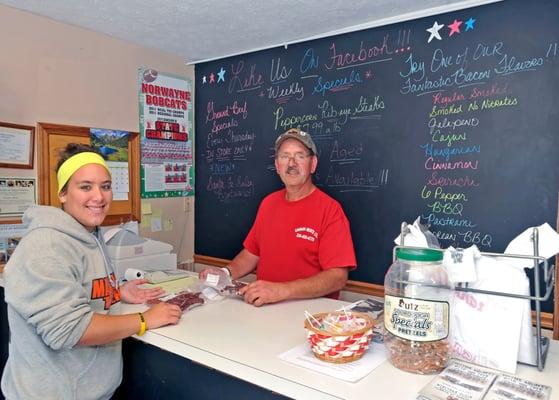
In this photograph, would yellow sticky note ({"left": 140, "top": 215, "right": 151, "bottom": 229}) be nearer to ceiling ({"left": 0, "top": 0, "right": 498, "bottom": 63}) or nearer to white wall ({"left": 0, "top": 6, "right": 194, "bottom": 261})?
white wall ({"left": 0, "top": 6, "right": 194, "bottom": 261})

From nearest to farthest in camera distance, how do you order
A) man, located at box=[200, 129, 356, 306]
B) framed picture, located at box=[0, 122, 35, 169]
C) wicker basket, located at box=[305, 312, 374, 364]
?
wicker basket, located at box=[305, 312, 374, 364] < man, located at box=[200, 129, 356, 306] < framed picture, located at box=[0, 122, 35, 169]

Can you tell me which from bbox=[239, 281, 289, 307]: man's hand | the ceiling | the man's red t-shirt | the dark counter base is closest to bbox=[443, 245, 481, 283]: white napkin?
the dark counter base

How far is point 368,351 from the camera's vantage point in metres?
1.24

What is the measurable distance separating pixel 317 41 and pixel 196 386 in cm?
217

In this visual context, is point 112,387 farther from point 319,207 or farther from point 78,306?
point 319,207

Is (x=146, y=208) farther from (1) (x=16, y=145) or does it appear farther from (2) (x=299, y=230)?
(2) (x=299, y=230)

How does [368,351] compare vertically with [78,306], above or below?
below

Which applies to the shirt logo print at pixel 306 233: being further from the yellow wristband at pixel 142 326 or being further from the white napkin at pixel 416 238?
the yellow wristband at pixel 142 326

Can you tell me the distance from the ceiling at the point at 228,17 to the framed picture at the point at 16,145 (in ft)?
2.13

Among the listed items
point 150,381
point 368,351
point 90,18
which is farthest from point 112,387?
point 90,18

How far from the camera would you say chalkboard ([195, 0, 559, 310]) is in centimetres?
204

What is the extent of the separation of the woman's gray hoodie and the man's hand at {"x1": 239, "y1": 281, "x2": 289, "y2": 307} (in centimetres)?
50

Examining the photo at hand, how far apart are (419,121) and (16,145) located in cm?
222

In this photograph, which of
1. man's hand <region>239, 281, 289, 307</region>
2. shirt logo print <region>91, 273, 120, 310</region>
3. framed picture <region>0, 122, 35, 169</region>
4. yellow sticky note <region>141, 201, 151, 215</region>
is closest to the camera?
shirt logo print <region>91, 273, 120, 310</region>
